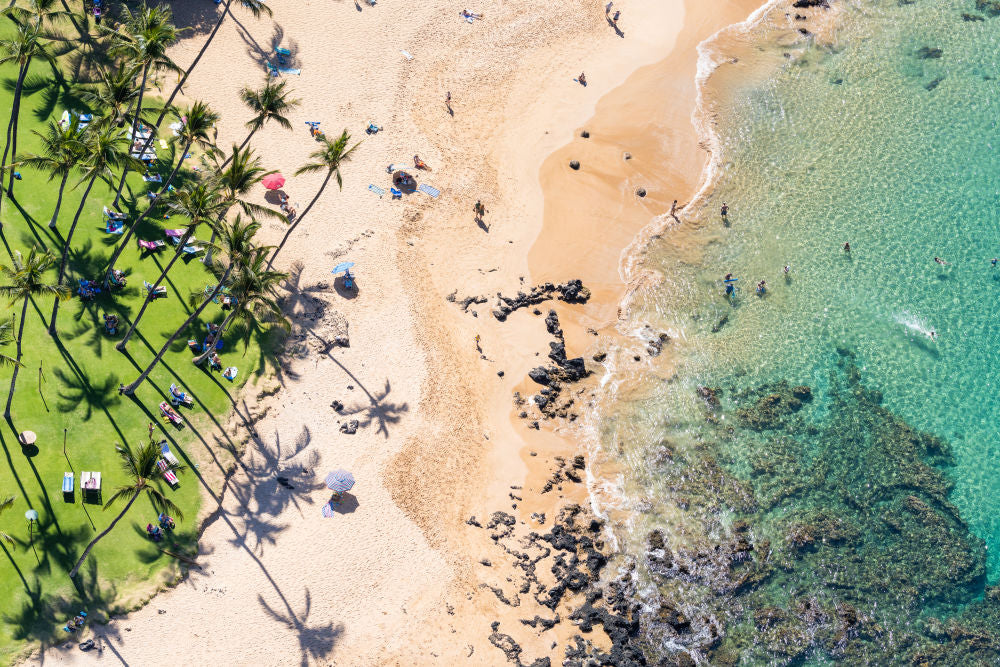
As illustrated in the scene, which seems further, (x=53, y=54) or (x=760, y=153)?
(x=760, y=153)

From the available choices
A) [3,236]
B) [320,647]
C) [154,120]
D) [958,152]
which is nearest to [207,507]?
[320,647]

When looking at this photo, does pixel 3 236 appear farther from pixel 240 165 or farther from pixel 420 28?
pixel 420 28

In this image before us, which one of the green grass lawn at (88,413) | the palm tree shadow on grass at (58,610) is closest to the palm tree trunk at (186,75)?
the green grass lawn at (88,413)

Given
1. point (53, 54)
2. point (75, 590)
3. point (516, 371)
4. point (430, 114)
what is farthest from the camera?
point (430, 114)

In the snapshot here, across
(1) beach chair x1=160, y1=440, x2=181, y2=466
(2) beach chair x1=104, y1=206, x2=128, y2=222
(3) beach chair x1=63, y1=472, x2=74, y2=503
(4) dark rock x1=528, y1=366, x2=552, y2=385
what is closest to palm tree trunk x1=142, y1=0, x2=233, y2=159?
(2) beach chair x1=104, y1=206, x2=128, y2=222

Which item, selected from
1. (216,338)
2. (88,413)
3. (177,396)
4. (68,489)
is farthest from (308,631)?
(216,338)

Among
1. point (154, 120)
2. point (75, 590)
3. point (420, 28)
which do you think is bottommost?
point (75, 590)

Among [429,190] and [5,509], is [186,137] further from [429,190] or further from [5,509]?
[5,509]
